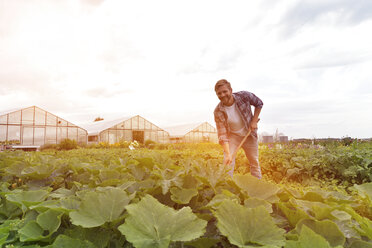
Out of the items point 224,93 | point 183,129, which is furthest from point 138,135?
point 224,93

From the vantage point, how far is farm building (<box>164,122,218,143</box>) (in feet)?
Answer: 105

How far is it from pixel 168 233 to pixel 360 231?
514 millimetres

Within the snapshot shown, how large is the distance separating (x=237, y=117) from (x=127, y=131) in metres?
23.4

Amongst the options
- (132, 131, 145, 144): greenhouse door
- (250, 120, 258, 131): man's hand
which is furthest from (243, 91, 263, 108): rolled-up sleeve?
(132, 131, 145, 144): greenhouse door

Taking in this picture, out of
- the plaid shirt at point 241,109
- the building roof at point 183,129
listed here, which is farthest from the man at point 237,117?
the building roof at point 183,129

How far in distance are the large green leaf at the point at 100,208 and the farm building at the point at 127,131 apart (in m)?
25.9

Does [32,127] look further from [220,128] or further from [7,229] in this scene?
[7,229]

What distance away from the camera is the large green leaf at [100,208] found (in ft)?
Answer: 2.30

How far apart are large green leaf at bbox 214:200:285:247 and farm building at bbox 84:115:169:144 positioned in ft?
85.7

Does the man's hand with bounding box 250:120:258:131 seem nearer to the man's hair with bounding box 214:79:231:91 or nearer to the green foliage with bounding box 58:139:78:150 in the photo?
the man's hair with bounding box 214:79:231:91

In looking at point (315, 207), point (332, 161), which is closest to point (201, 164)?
point (315, 207)

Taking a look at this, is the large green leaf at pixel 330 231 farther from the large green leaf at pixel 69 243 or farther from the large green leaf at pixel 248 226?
the large green leaf at pixel 69 243

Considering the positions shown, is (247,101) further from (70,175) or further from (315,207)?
(315,207)

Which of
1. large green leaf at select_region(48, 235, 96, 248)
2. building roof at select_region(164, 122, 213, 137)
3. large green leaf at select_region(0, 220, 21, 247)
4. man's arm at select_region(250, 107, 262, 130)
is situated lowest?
large green leaf at select_region(0, 220, 21, 247)
